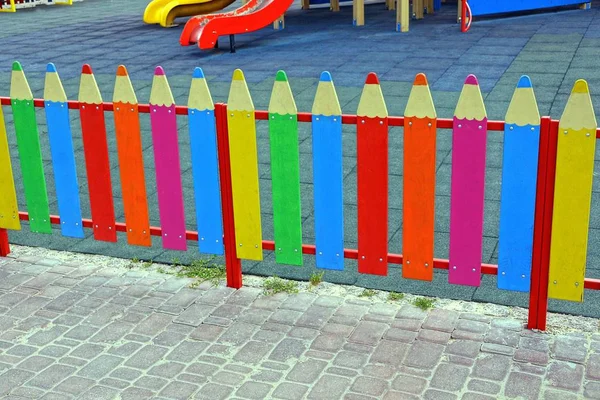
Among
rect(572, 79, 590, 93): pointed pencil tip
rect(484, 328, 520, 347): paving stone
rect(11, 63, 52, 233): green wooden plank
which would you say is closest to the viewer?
rect(572, 79, 590, 93): pointed pencil tip

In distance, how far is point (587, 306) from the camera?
443cm

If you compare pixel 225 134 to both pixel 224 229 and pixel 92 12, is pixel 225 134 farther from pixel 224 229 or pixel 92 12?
pixel 92 12

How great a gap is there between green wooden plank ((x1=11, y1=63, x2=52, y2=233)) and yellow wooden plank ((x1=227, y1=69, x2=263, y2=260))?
4.63 ft

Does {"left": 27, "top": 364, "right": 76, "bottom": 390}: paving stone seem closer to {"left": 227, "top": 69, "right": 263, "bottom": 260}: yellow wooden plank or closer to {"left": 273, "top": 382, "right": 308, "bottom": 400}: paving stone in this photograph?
{"left": 273, "top": 382, "right": 308, "bottom": 400}: paving stone

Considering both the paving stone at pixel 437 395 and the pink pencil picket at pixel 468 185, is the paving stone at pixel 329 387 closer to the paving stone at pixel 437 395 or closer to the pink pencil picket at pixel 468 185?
the paving stone at pixel 437 395

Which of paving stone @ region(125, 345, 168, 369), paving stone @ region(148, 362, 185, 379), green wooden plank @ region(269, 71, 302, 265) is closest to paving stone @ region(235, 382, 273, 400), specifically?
paving stone @ region(148, 362, 185, 379)

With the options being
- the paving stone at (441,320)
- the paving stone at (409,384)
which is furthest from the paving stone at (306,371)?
the paving stone at (441,320)

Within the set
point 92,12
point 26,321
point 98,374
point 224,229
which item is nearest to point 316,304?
point 224,229

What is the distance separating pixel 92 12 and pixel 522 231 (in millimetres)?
17965

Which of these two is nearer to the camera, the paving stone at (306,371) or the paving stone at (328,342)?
the paving stone at (306,371)

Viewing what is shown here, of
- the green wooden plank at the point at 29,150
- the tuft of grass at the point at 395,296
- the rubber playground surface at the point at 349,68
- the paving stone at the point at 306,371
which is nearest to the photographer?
the paving stone at the point at 306,371

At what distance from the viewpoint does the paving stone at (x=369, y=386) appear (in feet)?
12.4

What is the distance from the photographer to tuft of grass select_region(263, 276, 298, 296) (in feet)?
15.9

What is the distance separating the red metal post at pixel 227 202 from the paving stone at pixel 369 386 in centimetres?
127
